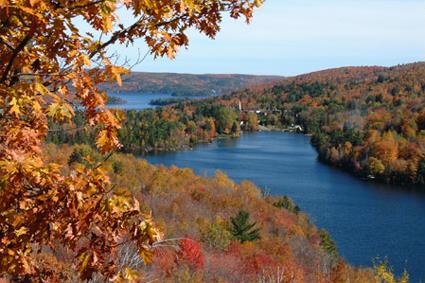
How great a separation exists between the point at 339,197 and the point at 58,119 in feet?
144

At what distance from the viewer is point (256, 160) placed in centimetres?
6594

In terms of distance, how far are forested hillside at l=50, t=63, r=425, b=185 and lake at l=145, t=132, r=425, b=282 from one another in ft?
14.9

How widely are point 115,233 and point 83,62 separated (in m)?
0.77

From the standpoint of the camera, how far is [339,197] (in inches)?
1767

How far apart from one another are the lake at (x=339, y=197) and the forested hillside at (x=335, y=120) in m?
4.53

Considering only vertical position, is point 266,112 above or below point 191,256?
below

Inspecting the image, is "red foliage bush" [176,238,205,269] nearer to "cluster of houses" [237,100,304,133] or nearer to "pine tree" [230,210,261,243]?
"pine tree" [230,210,261,243]

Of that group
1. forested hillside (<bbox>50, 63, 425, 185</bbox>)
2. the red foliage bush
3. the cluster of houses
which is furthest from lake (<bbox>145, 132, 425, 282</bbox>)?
the cluster of houses

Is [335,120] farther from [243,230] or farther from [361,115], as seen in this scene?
[243,230]

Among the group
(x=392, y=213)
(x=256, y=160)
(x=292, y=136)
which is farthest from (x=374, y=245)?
(x=292, y=136)

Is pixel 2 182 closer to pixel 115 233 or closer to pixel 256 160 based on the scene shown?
pixel 115 233

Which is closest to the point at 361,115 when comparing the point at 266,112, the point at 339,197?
the point at 266,112

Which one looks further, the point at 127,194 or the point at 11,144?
the point at 11,144

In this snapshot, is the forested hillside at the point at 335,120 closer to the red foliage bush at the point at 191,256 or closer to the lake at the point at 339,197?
the lake at the point at 339,197
